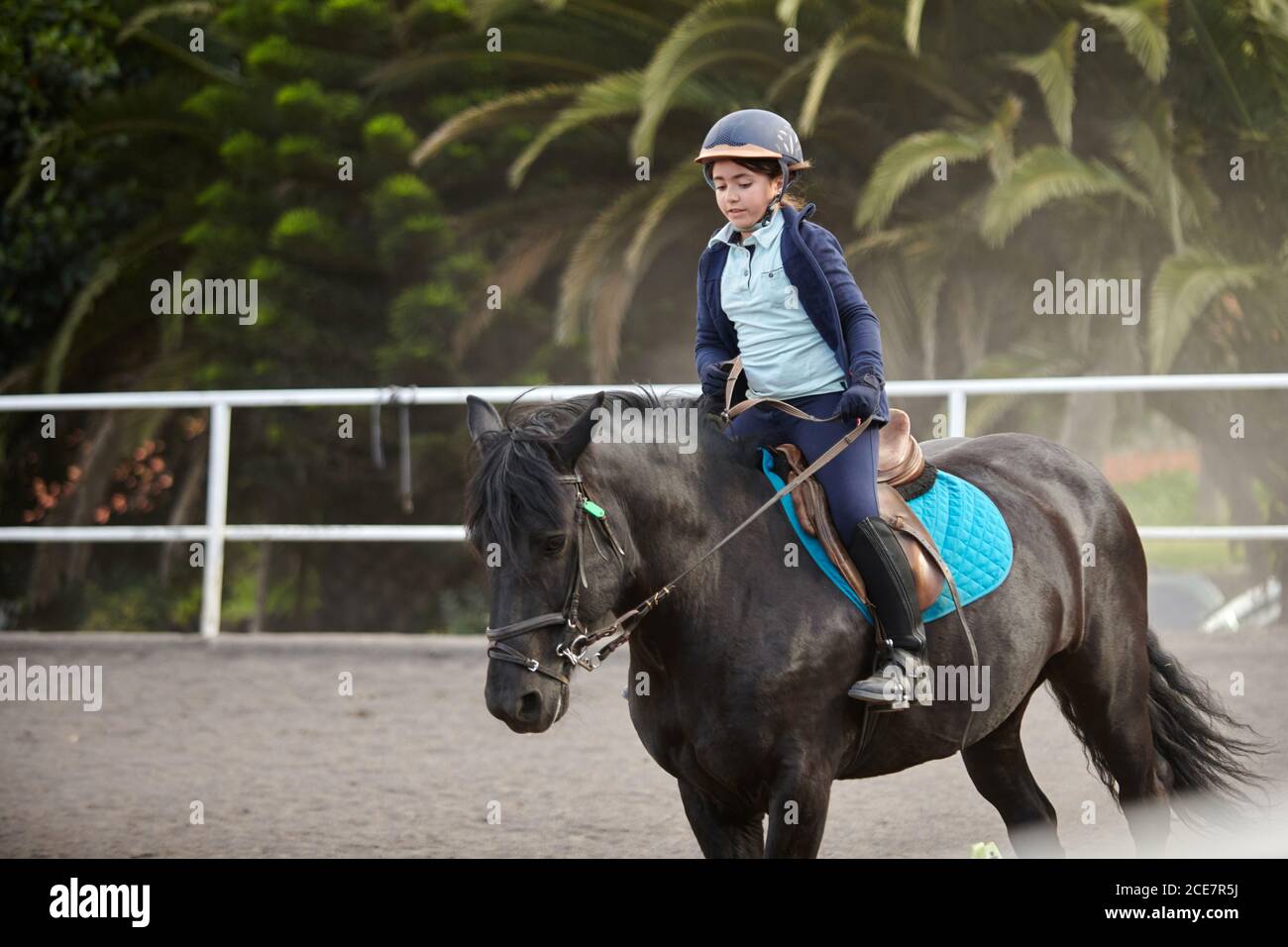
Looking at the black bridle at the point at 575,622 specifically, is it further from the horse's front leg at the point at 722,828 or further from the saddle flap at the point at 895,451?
the saddle flap at the point at 895,451

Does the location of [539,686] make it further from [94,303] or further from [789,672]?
[94,303]

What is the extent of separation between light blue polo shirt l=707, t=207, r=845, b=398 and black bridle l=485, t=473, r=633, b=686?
2.21 feet

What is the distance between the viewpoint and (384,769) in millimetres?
6352

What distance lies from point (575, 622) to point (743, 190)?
1.25m

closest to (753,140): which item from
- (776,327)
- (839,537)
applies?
(776,327)

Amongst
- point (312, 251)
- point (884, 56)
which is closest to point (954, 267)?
point (884, 56)

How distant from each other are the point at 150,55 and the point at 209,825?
1060cm

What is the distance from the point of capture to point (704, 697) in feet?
11.1

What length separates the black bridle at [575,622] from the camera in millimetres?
3053

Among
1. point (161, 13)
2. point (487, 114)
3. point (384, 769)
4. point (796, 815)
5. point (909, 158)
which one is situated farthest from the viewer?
point (161, 13)

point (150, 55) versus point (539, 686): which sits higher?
point (150, 55)

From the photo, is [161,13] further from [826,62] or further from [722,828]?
[722,828]

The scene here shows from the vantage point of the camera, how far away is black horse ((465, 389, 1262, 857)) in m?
3.12

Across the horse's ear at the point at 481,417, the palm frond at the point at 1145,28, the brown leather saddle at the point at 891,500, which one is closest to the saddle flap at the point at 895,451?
the brown leather saddle at the point at 891,500
